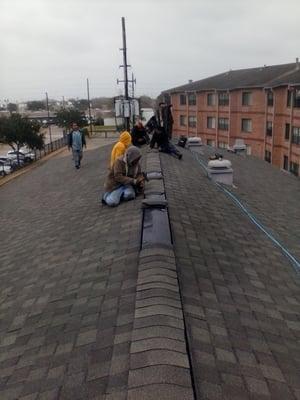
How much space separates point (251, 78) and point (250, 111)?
3680 millimetres

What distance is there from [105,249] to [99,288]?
48.5 inches

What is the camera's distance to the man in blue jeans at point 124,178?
7949 millimetres

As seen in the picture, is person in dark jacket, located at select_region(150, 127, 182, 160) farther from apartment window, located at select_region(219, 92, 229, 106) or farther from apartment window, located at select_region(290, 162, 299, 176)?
apartment window, located at select_region(219, 92, 229, 106)

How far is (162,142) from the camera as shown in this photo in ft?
48.5

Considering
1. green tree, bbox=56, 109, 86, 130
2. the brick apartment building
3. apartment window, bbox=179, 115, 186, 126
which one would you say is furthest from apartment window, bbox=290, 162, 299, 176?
green tree, bbox=56, 109, 86, 130

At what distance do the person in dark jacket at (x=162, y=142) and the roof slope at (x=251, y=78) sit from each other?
64.6ft

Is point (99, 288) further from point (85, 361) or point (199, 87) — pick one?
point (199, 87)

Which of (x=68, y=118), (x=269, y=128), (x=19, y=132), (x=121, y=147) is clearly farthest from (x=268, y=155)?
(x=68, y=118)

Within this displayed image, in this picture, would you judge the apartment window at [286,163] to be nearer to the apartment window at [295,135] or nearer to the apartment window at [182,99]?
the apartment window at [295,135]

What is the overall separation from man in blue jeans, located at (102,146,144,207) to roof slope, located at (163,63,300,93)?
1030 inches

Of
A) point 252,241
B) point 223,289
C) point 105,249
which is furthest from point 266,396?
point 252,241

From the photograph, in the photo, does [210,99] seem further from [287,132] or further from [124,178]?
[124,178]

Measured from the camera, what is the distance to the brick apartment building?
33.3 m

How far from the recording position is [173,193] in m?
8.91
